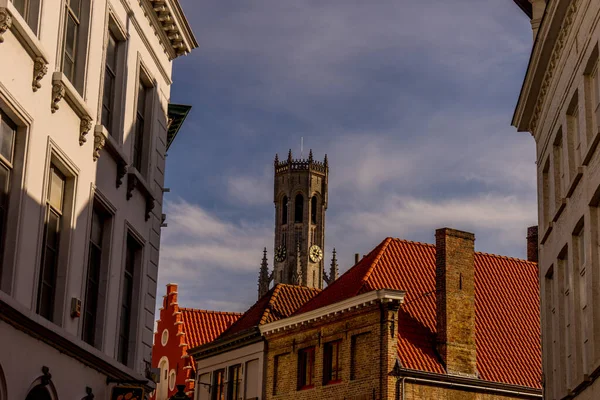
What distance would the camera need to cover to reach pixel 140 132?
20141 mm

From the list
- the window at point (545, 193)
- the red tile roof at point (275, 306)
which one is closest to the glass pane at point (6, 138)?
the window at point (545, 193)

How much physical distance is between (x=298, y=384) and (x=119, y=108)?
22788 millimetres

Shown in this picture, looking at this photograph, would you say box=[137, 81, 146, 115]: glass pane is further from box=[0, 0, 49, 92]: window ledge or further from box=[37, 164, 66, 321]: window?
box=[0, 0, 49, 92]: window ledge

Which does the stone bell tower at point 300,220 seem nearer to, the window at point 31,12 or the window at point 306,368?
the window at point 306,368

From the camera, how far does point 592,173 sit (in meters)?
18.1

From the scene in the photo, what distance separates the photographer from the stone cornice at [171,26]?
66.2ft

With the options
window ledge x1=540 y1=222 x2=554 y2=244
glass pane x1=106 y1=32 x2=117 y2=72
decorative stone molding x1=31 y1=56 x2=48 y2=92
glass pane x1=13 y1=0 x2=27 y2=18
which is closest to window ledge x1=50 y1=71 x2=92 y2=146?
decorative stone molding x1=31 y1=56 x2=48 y2=92

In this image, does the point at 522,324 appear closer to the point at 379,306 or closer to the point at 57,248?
the point at 379,306

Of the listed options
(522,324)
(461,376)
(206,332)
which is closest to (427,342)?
(461,376)

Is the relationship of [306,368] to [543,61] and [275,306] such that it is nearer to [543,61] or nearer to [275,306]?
[275,306]

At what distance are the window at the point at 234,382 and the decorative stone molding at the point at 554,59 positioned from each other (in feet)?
69.0

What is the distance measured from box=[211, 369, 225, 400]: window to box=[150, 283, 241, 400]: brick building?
2218mm

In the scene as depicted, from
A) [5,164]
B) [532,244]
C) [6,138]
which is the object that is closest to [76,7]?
[6,138]

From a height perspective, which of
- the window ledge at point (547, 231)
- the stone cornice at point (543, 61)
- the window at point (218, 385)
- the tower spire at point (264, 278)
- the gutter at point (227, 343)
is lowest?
the window at point (218, 385)
